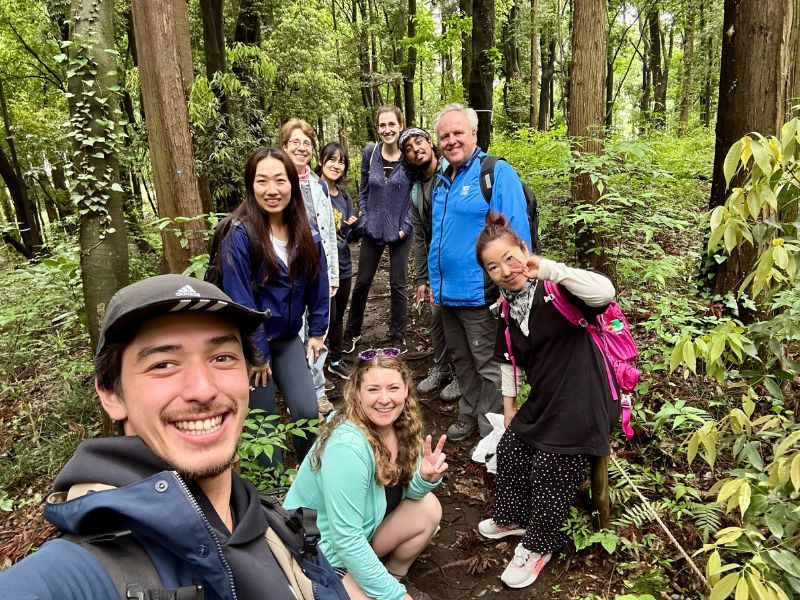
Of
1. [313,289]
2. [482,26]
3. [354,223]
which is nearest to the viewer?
[313,289]

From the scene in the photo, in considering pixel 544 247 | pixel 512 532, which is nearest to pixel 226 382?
pixel 512 532

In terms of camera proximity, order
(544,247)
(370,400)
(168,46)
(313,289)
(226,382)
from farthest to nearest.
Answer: (544,247), (313,289), (168,46), (370,400), (226,382)

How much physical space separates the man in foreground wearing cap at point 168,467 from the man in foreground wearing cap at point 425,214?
3.31m

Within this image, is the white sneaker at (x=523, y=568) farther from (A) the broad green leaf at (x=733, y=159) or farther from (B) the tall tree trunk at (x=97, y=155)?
(B) the tall tree trunk at (x=97, y=155)

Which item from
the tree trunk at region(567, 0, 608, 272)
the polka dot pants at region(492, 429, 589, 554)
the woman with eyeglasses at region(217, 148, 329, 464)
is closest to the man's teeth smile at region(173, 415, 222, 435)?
the woman with eyeglasses at region(217, 148, 329, 464)

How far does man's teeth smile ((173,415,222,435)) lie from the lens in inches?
52.2

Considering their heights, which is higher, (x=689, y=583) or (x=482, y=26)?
(x=482, y=26)

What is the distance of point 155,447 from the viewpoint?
131 centimetres

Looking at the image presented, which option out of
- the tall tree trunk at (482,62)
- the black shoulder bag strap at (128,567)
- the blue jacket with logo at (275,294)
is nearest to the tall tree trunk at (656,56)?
the tall tree trunk at (482,62)

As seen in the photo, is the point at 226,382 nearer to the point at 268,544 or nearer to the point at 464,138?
the point at 268,544

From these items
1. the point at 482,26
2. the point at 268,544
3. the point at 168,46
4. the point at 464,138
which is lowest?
the point at 268,544

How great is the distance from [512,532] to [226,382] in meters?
2.72

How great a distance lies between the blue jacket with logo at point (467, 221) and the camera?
3.76m

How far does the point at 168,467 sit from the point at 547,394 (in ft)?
7.39
